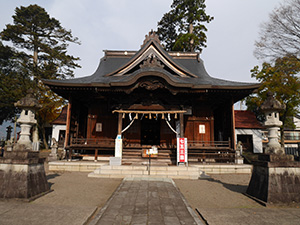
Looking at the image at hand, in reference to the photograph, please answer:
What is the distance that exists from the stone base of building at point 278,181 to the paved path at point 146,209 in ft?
7.91

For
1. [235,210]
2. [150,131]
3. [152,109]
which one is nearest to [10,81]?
[150,131]

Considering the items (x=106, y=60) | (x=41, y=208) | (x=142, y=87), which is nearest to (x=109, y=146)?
(x=142, y=87)

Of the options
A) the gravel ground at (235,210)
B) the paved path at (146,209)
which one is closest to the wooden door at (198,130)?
the gravel ground at (235,210)

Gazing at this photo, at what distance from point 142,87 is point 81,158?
7295mm

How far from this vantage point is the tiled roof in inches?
877

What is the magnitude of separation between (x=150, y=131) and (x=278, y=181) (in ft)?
35.0

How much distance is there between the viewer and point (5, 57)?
26.6 metres

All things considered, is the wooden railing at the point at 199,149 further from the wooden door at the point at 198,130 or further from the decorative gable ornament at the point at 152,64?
the decorative gable ornament at the point at 152,64

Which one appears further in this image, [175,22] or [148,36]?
[175,22]

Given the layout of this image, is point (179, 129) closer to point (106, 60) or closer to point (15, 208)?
point (15, 208)

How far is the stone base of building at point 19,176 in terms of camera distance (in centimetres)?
506

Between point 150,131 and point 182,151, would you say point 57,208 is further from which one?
point 150,131

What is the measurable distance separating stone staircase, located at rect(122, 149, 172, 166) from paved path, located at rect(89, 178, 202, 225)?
5.61m

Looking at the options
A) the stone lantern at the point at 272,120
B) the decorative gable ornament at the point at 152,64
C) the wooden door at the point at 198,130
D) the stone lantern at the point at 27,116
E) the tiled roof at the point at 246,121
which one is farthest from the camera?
the tiled roof at the point at 246,121
